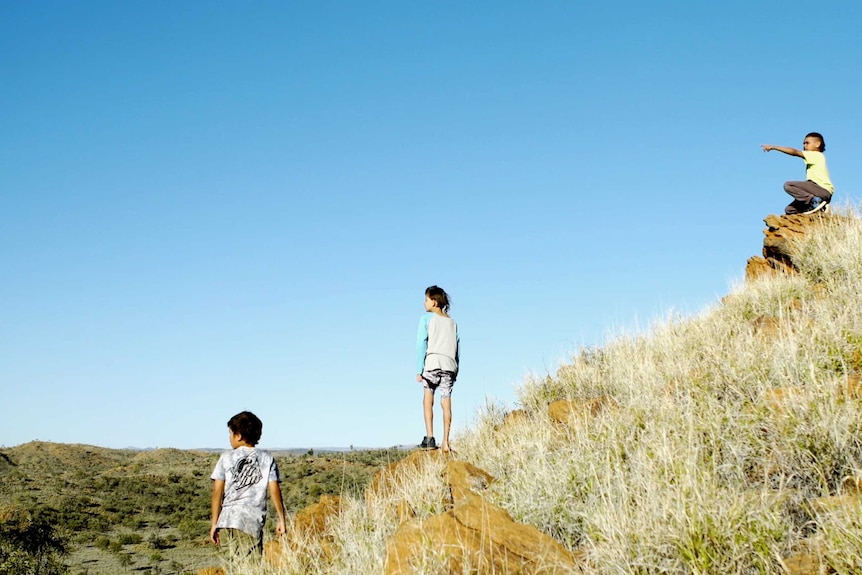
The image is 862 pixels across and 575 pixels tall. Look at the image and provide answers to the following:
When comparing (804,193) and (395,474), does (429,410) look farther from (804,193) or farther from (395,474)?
(804,193)

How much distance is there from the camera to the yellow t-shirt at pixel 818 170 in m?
12.1

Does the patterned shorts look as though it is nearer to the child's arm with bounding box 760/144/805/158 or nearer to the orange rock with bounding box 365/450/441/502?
the orange rock with bounding box 365/450/441/502

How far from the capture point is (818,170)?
12.2 m

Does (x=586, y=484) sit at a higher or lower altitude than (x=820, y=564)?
higher

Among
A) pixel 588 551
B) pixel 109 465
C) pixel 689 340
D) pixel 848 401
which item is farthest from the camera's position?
pixel 109 465

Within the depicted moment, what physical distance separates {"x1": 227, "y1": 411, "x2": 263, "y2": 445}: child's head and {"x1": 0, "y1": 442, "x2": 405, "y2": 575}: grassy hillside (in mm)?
20193

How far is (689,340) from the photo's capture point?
9180 mm

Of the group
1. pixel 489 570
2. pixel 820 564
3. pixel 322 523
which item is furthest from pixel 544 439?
pixel 820 564

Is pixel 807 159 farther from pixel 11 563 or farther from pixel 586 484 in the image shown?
pixel 11 563

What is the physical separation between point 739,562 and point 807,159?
1083 centimetres

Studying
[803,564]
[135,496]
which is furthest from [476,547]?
[135,496]

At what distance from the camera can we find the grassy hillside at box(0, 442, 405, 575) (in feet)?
97.4

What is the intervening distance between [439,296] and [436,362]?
87 centimetres

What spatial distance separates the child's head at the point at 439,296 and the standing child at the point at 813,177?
7.10 m
